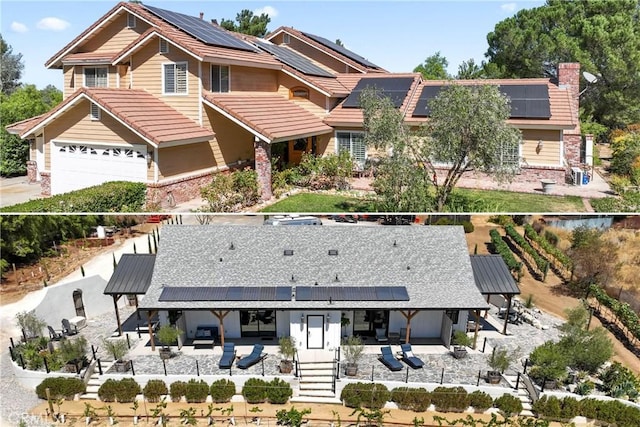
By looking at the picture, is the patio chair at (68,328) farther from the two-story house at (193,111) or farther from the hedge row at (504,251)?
the hedge row at (504,251)

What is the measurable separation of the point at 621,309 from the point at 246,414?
604 inches

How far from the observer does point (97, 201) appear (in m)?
18.3

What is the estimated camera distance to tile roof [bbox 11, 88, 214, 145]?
2025 cm

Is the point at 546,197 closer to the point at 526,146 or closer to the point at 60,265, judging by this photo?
the point at 526,146

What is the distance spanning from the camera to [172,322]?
18.3 m

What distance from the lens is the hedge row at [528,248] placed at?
2484 cm

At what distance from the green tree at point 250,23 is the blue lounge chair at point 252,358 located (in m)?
46.9

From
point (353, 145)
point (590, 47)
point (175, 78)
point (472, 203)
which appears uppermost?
point (590, 47)

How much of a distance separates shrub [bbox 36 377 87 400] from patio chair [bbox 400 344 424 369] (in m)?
10.1

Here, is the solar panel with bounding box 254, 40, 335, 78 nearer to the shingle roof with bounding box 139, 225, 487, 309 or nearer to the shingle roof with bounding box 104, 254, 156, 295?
the shingle roof with bounding box 139, 225, 487, 309

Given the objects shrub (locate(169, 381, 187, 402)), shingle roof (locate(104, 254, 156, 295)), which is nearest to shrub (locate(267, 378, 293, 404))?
shrub (locate(169, 381, 187, 402))

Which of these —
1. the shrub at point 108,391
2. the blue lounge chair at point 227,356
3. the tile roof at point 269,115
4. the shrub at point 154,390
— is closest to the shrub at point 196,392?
the shrub at point 154,390

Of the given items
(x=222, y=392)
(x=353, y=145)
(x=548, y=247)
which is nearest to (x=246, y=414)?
(x=222, y=392)

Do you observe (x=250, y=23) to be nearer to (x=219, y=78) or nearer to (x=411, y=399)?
(x=219, y=78)
